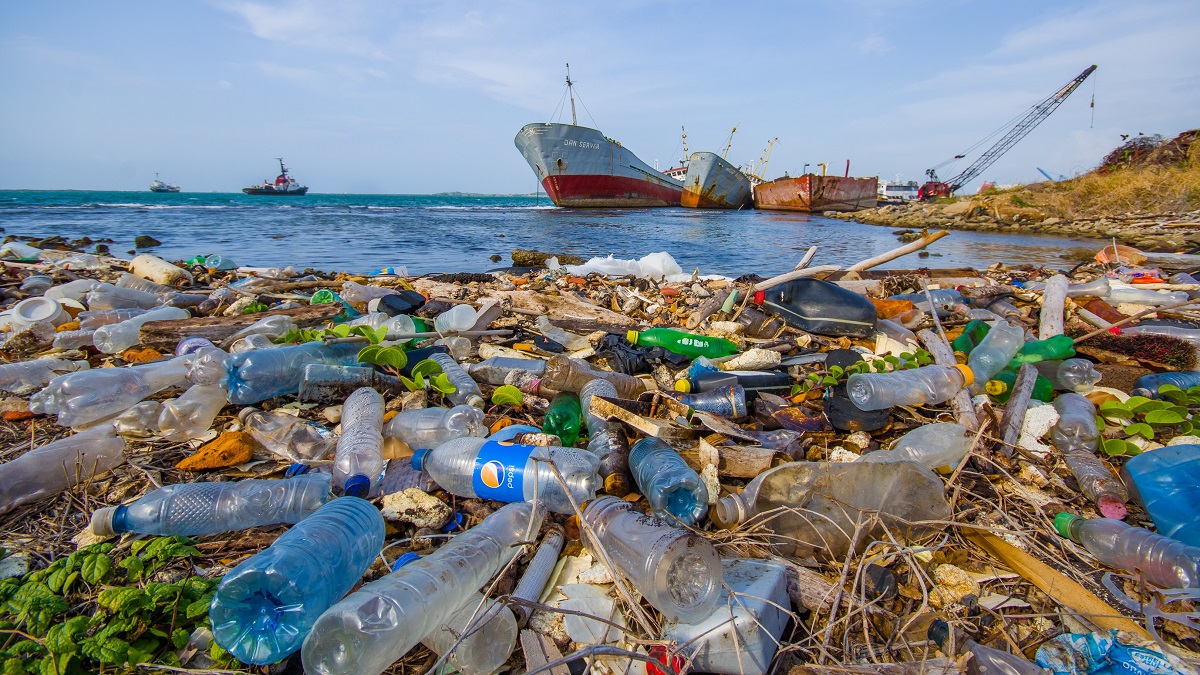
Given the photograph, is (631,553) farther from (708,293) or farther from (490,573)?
(708,293)

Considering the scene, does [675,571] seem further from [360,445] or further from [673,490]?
[360,445]

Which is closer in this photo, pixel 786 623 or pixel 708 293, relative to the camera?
pixel 786 623

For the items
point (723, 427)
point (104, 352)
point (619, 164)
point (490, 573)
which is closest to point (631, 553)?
point (490, 573)

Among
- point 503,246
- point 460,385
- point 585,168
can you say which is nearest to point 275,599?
point 460,385

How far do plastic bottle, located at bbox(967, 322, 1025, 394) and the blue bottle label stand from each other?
2.19m

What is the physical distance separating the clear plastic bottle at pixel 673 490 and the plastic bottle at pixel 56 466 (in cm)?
196

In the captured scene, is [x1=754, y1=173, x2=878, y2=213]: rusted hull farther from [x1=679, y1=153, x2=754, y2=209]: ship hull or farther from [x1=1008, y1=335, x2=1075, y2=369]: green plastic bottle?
[x1=1008, y1=335, x2=1075, y2=369]: green plastic bottle

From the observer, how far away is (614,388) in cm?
232

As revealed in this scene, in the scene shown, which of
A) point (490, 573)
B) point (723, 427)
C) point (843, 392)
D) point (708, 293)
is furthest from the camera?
point (708, 293)

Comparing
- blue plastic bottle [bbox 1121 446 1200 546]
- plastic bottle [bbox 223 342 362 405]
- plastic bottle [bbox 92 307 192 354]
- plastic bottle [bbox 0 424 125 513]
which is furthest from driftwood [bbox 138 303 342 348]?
blue plastic bottle [bbox 1121 446 1200 546]

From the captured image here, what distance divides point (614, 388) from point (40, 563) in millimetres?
1950

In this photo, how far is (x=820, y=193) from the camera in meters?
29.5

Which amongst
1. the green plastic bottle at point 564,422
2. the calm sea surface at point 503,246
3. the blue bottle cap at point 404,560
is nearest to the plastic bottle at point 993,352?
the green plastic bottle at point 564,422

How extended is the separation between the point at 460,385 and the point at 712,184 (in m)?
31.9
